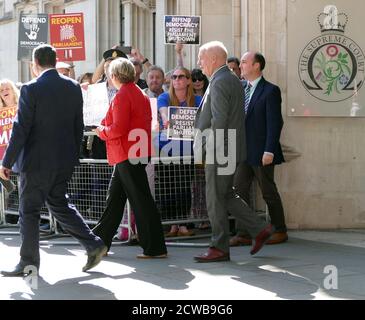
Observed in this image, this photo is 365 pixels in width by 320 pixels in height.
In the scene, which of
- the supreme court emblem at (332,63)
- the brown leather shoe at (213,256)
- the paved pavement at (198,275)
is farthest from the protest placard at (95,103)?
the supreme court emblem at (332,63)

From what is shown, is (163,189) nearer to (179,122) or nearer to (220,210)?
(179,122)

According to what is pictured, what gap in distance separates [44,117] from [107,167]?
2.30m

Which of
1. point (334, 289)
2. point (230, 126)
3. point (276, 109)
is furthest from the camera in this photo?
point (276, 109)

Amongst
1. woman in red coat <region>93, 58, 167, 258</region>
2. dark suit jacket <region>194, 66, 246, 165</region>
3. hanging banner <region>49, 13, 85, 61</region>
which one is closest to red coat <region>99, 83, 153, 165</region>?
woman in red coat <region>93, 58, 167, 258</region>

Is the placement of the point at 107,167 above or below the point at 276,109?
below

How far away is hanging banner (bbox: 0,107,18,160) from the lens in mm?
9297

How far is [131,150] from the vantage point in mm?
7016

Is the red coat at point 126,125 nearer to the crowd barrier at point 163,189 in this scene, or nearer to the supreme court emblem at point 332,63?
the crowd barrier at point 163,189

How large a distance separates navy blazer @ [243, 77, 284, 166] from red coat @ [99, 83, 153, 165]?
1.39 meters

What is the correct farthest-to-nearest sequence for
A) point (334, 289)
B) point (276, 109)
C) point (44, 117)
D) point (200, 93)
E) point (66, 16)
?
point (66, 16), point (200, 93), point (276, 109), point (44, 117), point (334, 289)

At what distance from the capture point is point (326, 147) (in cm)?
906

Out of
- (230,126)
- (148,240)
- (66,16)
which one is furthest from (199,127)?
(66,16)

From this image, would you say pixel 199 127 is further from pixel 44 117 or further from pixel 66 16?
pixel 66 16

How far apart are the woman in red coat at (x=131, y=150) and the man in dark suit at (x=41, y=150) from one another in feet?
2.21
